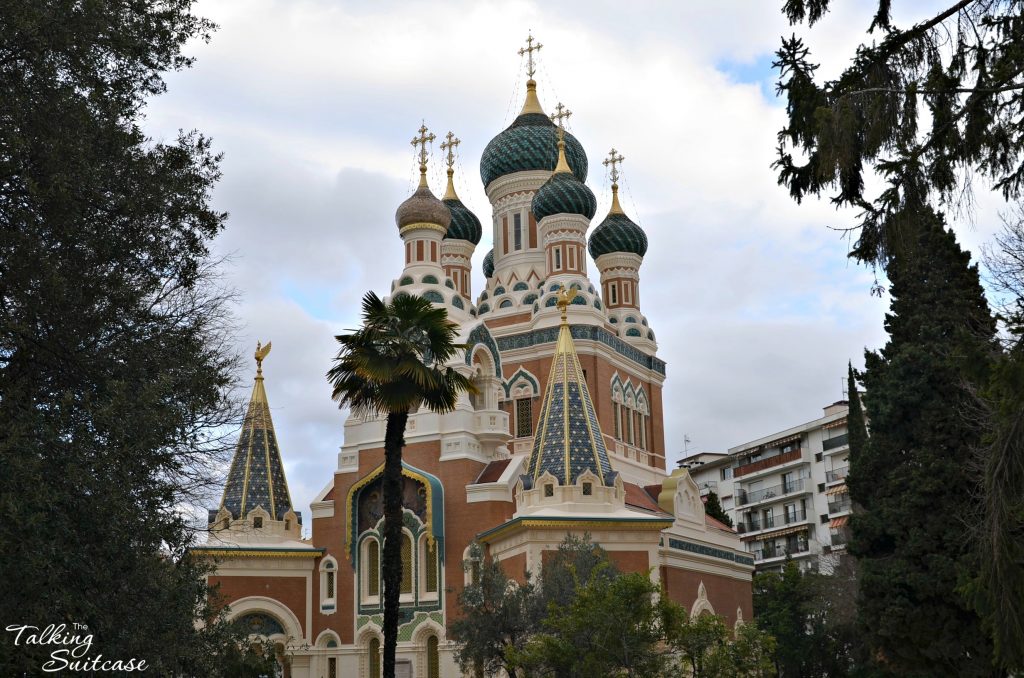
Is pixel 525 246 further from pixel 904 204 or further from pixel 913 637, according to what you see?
pixel 904 204

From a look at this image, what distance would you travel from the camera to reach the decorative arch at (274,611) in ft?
90.6

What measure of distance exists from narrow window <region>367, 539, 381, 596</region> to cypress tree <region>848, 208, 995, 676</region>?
38.1ft

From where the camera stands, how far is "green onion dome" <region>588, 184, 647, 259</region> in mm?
37750

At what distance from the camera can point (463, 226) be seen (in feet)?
127

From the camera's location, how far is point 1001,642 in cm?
903

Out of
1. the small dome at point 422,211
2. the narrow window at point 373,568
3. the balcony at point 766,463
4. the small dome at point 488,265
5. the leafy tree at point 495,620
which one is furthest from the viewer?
the balcony at point 766,463

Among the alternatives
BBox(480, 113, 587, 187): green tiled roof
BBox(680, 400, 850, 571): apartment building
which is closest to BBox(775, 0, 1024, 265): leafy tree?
BBox(480, 113, 587, 187): green tiled roof

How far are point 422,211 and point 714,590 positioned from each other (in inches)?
495

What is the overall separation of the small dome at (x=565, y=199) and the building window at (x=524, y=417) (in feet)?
18.6

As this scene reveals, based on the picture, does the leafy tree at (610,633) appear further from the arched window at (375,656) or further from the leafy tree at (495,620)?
the arched window at (375,656)

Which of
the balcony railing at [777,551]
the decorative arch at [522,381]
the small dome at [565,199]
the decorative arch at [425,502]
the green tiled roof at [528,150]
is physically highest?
the green tiled roof at [528,150]

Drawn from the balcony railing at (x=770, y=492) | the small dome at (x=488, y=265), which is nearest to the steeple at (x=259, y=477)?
the small dome at (x=488, y=265)

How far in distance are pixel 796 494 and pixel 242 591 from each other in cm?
3195

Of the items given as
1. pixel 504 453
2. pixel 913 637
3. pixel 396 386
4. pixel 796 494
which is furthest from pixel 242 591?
pixel 796 494
